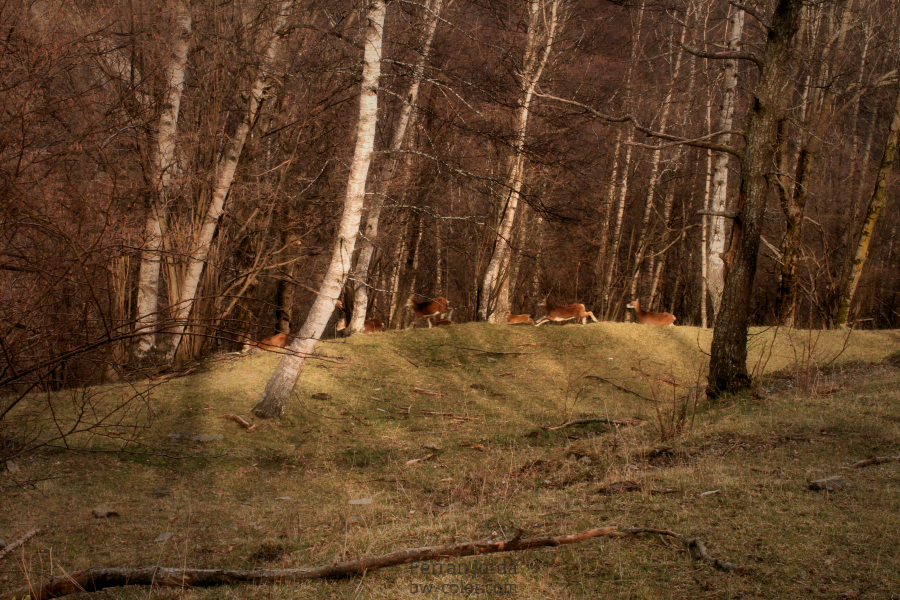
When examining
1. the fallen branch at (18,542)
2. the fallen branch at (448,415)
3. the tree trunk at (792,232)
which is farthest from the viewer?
the tree trunk at (792,232)

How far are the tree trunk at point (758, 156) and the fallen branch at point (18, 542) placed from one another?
698 cm

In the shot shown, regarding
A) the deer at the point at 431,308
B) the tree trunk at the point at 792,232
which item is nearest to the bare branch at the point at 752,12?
the tree trunk at the point at 792,232

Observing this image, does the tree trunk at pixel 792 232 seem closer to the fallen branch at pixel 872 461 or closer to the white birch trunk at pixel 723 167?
the white birch trunk at pixel 723 167

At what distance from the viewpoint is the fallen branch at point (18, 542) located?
4.13 metres

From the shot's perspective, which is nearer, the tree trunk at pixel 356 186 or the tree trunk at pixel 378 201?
the tree trunk at pixel 356 186

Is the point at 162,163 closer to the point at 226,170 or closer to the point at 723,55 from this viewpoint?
the point at 226,170

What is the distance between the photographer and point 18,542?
4234 millimetres

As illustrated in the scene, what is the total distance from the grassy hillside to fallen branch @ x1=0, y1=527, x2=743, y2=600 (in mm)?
70

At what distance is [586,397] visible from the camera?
10.2m

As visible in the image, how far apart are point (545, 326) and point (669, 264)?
16.1 metres

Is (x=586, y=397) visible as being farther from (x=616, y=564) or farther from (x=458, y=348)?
(x=616, y=564)

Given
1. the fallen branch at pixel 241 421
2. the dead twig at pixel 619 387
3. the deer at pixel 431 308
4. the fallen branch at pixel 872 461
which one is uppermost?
the deer at pixel 431 308

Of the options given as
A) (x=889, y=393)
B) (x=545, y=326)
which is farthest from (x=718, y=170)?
(x=889, y=393)

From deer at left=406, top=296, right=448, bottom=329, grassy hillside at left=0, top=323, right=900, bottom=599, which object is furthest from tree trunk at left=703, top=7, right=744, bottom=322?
deer at left=406, top=296, right=448, bottom=329
